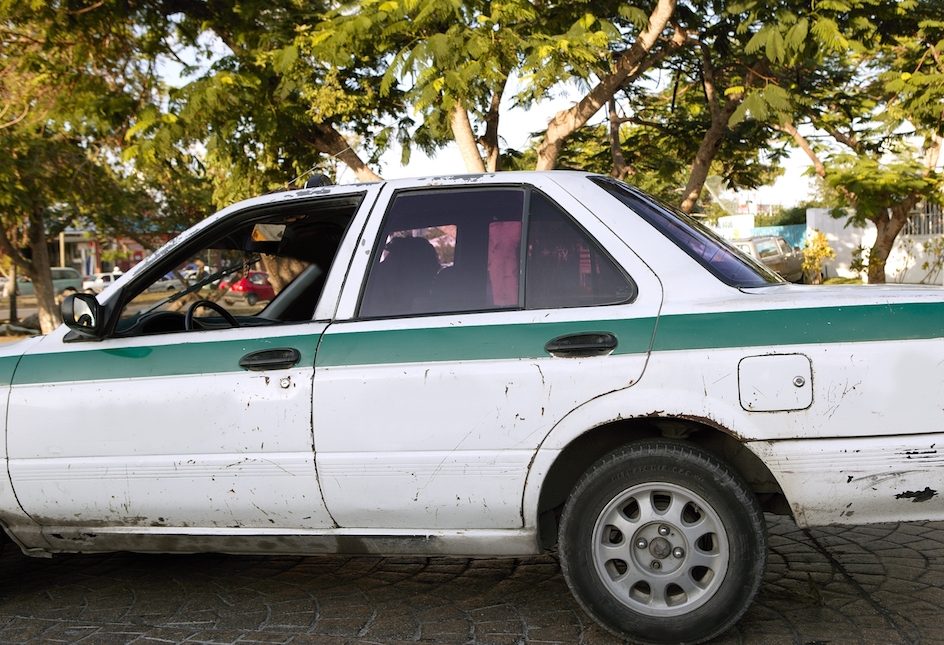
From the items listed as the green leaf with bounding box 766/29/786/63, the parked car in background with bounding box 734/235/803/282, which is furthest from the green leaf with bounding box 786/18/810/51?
the parked car in background with bounding box 734/235/803/282

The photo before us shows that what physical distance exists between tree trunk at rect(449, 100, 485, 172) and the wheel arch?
6909 mm

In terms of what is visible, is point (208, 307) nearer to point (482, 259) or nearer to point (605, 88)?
point (482, 259)

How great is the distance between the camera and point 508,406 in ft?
12.1

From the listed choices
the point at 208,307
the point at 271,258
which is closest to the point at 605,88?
the point at 271,258

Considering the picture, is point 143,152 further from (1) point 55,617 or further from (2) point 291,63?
(1) point 55,617

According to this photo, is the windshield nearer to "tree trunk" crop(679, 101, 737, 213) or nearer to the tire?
the tire

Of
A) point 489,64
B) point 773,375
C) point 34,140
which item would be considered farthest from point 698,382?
point 34,140

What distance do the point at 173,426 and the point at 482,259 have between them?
1359 millimetres

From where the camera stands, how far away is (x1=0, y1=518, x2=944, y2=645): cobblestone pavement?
3.95m

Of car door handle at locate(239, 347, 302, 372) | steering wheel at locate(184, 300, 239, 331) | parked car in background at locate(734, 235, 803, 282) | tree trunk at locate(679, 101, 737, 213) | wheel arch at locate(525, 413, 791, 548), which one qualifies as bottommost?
parked car in background at locate(734, 235, 803, 282)

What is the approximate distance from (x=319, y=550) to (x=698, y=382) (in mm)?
1588

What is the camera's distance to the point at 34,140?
1602 cm

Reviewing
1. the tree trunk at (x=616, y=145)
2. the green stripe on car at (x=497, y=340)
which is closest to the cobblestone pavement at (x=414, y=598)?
the green stripe on car at (x=497, y=340)

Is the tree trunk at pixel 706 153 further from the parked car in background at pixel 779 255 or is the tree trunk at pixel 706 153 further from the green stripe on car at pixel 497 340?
the parked car in background at pixel 779 255
